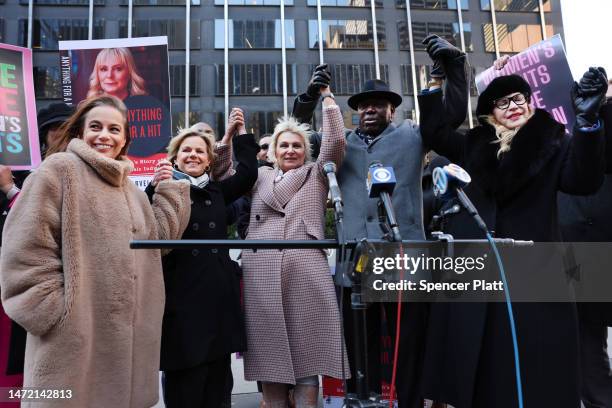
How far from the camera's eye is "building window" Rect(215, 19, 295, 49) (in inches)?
1043

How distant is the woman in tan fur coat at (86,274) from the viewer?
1798 mm

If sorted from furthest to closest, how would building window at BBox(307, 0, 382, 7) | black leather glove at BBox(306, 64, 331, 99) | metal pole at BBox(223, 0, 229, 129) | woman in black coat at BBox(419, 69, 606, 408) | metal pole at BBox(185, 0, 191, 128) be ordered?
building window at BBox(307, 0, 382, 7) < metal pole at BBox(223, 0, 229, 129) < metal pole at BBox(185, 0, 191, 128) < black leather glove at BBox(306, 64, 331, 99) < woman in black coat at BBox(419, 69, 606, 408)

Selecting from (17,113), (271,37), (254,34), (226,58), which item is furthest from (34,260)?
(254,34)

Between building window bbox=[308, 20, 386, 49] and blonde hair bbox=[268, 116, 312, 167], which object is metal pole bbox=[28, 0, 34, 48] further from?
blonde hair bbox=[268, 116, 312, 167]

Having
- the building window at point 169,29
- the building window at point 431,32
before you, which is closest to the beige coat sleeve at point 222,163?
the building window at point 169,29

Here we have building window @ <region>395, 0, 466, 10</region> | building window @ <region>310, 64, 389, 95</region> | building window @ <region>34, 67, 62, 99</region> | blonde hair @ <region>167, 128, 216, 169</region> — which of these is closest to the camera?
blonde hair @ <region>167, 128, 216, 169</region>

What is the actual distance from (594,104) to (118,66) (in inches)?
172

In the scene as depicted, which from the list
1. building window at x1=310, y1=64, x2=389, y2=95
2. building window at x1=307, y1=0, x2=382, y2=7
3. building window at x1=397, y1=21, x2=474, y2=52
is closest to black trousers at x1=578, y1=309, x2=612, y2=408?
building window at x1=310, y1=64, x2=389, y2=95

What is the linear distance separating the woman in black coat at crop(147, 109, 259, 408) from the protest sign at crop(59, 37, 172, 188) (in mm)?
1992

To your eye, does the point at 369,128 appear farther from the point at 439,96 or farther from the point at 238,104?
the point at 238,104

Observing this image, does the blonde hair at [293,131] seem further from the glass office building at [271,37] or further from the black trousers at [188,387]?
the glass office building at [271,37]

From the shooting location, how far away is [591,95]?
7.06 ft

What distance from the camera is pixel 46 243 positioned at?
73.3 inches

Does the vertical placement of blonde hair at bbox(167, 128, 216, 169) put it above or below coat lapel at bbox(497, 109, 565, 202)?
above
